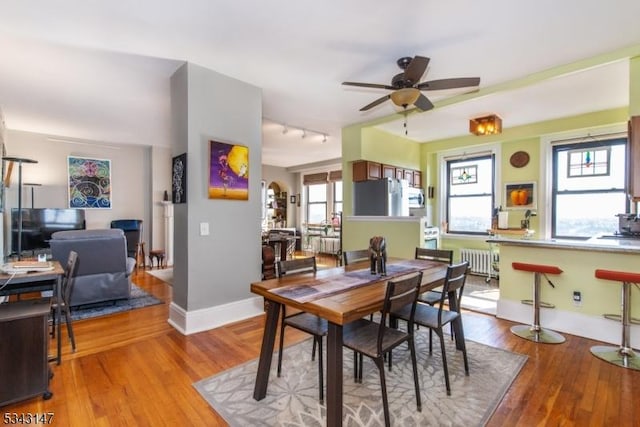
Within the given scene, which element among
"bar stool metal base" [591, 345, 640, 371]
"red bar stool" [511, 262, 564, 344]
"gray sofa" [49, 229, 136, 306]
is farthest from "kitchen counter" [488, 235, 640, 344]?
"gray sofa" [49, 229, 136, 306]

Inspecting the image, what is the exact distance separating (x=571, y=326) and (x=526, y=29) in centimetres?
280

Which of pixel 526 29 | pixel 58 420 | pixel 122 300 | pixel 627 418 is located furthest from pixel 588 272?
pixel 122 300

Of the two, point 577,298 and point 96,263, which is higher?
point 96,263

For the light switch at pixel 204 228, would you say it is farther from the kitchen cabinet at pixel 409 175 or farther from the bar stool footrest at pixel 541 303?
the kitchen cabinet at pixel 409 175

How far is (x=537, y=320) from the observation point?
9.75 ft

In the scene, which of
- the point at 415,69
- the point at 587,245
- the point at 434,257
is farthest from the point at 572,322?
the point at 415,69

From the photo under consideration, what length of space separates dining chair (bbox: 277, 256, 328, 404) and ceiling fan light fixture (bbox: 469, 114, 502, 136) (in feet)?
12.1

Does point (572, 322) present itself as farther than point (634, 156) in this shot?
Yes

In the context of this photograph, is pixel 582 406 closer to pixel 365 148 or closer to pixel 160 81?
pixel 365 148

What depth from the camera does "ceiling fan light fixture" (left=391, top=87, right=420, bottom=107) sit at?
8.77ft

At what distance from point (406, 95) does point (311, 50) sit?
97cm

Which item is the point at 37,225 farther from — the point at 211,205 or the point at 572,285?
the point at 572,285

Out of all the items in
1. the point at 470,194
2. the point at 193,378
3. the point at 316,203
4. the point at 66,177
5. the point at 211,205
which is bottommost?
the point at 193,378

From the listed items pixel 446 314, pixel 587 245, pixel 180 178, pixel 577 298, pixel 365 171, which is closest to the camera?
pixel 446 314
